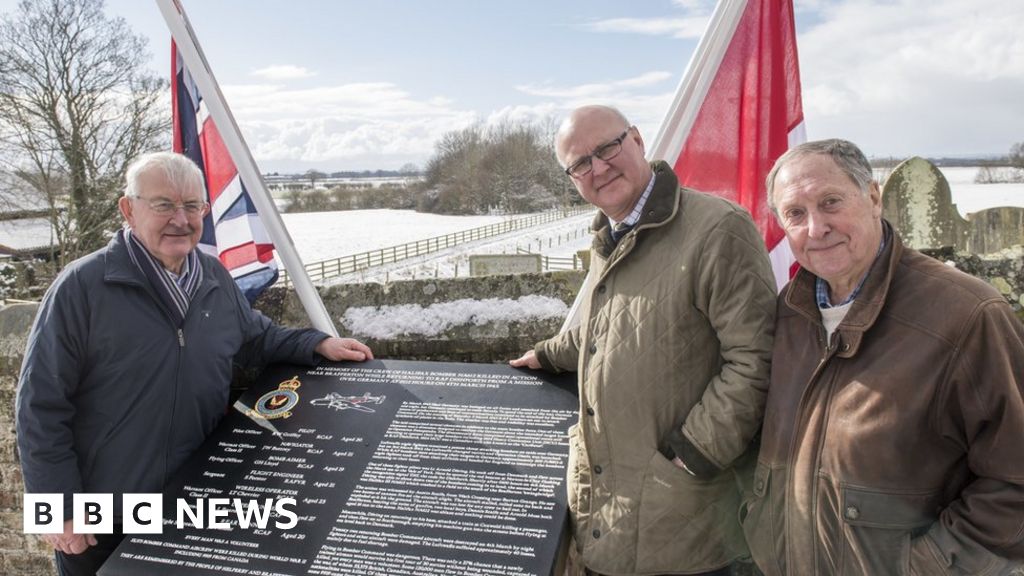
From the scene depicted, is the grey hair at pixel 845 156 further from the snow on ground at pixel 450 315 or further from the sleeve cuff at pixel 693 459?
the snow on ground at pixel 450 315

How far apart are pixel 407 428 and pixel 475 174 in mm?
63295

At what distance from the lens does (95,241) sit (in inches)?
798

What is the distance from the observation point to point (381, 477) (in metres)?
2.52

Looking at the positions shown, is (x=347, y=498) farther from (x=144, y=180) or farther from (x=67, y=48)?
(x=67, y=48)

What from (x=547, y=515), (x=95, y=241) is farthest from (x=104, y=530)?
(x=95, y=241)

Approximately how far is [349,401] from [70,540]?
1261 mm

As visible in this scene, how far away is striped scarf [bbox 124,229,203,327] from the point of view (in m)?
2.69

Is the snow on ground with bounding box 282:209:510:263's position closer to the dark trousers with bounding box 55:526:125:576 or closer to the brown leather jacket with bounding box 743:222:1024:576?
the dark trousers with bounding box 55:526:125:576

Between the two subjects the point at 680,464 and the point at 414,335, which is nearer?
the point at 680,464

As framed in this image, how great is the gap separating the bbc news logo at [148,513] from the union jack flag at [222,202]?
4.52ft

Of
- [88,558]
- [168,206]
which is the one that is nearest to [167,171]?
[168,206]

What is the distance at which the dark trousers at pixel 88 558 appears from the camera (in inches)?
107

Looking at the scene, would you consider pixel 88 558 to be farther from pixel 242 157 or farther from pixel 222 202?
pixel 242 157

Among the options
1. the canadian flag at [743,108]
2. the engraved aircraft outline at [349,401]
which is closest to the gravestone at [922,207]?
the canadian flag at [743,108]
